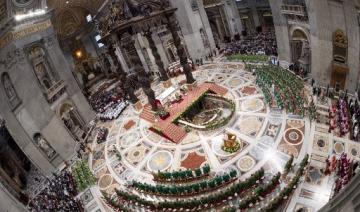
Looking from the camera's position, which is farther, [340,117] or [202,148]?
[202,148]

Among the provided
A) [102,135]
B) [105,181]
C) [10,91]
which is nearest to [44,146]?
[102,135]

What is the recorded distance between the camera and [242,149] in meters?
20.4

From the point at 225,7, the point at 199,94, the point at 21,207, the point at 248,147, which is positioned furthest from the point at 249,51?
the point at 21,207

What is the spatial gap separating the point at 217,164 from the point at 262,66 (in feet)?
49.9

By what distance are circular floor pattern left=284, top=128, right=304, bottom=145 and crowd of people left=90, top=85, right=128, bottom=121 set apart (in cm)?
1955

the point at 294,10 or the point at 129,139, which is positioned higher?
the point at 294,10

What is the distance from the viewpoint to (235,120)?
23.7 metres

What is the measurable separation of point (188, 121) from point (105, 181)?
8.89m

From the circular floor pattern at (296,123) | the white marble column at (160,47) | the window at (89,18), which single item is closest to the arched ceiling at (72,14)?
the window at (89,18)

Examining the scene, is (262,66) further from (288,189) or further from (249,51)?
(288,189)

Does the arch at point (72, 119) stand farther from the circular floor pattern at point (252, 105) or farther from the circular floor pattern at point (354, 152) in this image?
the circular floor pattern at point (354, 152)

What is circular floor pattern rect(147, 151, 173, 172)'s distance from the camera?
70.9ft

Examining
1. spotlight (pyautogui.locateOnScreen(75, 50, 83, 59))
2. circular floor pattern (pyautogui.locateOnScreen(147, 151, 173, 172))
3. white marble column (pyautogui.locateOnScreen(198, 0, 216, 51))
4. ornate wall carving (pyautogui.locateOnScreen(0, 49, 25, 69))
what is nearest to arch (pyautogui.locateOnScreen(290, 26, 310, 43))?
white marble column (pyautogui.locateOnScreen(198, 0, 216, 51))

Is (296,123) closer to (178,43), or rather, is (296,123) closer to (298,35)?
(298,35)
